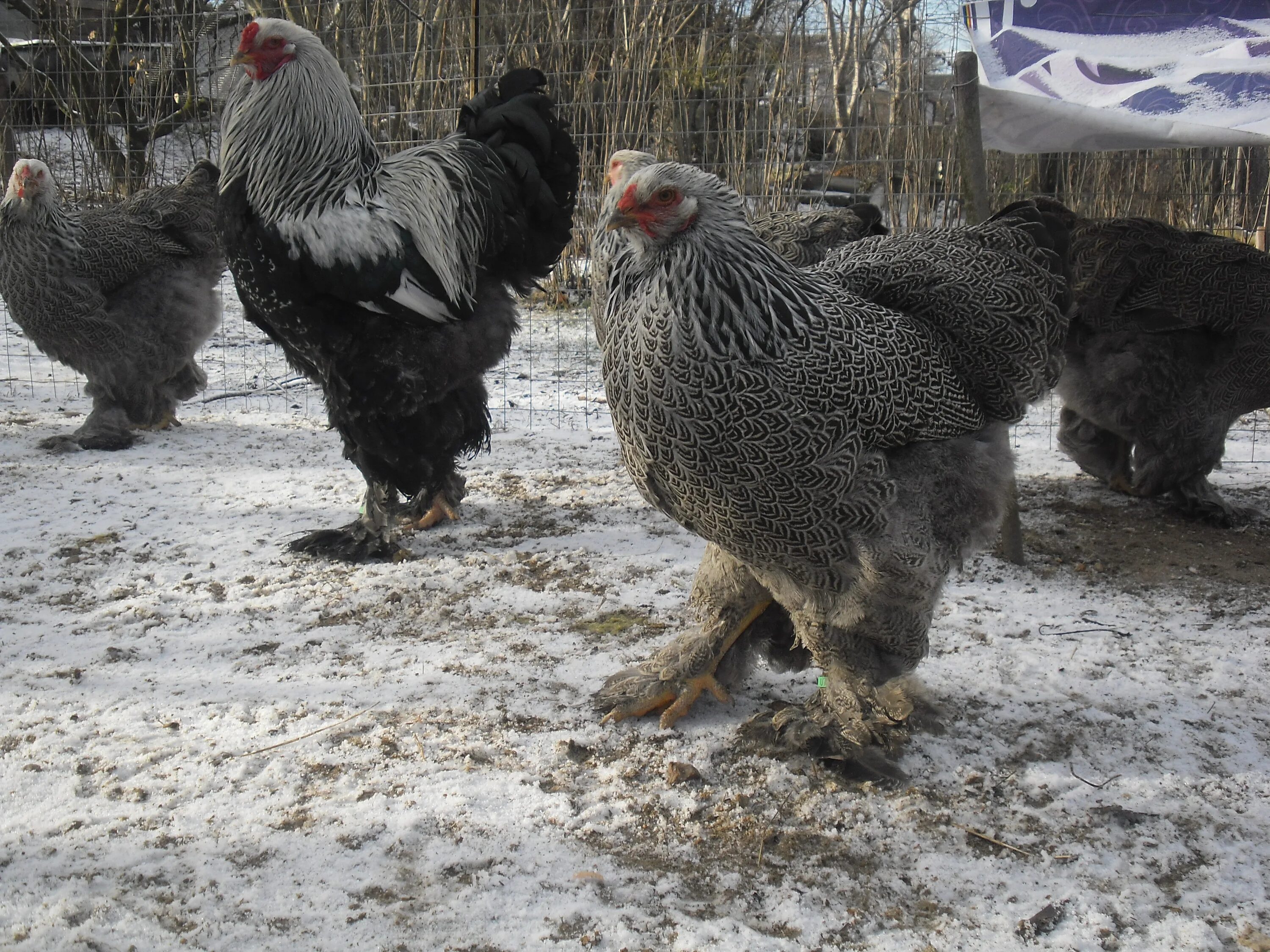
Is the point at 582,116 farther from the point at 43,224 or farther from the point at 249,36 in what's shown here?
the point at 249,36

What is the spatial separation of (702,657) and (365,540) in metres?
1.95

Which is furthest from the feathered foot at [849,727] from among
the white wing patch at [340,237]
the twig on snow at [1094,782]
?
the white wing patch at [340,237]

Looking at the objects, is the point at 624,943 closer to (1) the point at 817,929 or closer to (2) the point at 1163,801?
(1) the point at 817,929

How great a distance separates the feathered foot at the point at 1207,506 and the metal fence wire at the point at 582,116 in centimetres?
108

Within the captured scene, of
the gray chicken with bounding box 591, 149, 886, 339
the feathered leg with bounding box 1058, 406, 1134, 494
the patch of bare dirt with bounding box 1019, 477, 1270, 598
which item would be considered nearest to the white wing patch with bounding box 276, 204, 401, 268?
the gray chicken with bounding box 591, 149, 886, 339

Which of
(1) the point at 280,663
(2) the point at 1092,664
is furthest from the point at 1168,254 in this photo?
(1) the point at 280,663

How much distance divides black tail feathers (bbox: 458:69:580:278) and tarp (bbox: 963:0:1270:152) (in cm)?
193

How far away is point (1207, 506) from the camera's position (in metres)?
4.44

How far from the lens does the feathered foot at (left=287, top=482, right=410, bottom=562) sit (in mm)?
4102

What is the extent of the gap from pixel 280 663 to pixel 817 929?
6.76 feet

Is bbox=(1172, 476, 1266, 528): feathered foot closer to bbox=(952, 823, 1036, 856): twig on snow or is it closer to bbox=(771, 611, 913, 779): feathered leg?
bbox=(771, 611, 913, 779): feathered leg

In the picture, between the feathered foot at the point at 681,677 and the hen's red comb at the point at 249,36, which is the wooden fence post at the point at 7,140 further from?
the feathered foot at the point at 681,677

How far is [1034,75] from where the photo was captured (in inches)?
146

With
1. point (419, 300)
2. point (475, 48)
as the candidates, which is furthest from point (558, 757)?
point (475, 48)
